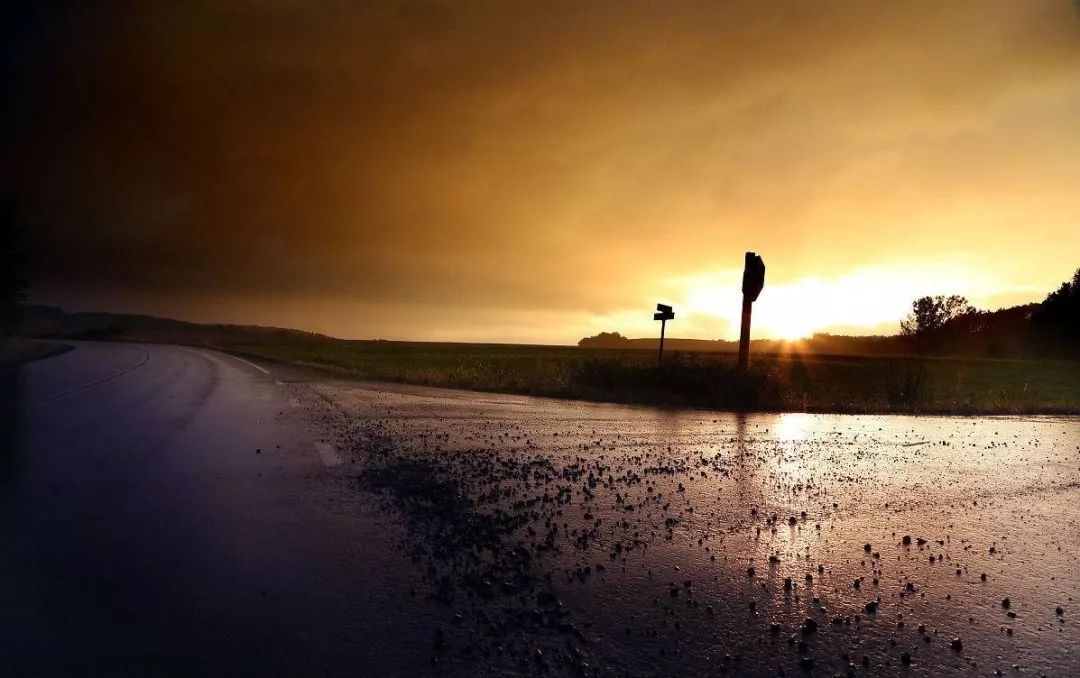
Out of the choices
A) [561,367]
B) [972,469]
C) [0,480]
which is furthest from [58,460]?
[561,367]

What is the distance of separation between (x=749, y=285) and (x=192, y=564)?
22.7 metres

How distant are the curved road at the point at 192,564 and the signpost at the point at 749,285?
677 inches

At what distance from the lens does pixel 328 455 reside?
1172 cm

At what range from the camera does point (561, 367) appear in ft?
105

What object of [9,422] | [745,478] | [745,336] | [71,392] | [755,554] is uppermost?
[745,336]

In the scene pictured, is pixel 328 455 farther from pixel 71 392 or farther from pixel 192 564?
pixel 71 392

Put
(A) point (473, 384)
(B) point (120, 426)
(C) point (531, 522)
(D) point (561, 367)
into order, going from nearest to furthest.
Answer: (C) point (531, 522) → (B) point (120, 426) → (A) point (473, 384) → (D) point (561, 367)

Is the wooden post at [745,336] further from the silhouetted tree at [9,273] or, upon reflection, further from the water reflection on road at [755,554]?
the silhouetted tree at [9,273]

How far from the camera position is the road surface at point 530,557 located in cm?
432

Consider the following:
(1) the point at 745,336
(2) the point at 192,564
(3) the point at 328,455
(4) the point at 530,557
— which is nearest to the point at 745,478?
(4) the point at 530,557

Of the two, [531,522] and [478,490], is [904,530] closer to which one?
[531,522]

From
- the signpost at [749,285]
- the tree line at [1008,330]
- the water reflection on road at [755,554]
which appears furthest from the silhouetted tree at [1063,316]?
the water reflection on road at [755,554]

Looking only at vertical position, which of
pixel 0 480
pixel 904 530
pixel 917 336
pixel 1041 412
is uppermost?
pixel 917 336

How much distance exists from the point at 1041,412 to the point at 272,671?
2639 cm
